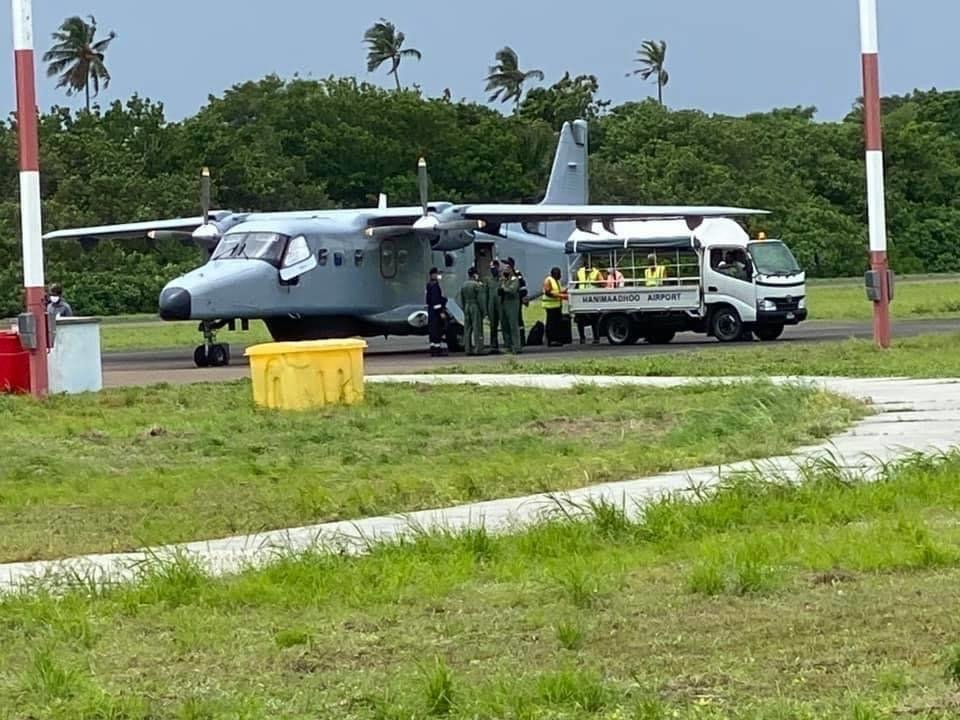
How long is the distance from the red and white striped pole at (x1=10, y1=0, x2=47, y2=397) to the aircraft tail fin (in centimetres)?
2377

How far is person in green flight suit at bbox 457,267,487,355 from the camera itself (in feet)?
113

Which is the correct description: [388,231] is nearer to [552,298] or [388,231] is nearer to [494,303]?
[552,298]

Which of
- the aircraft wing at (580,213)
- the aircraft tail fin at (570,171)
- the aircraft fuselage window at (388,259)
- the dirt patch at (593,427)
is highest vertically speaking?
the aircraft tail fin at (570,171)

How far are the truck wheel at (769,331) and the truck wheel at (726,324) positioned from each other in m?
0.48

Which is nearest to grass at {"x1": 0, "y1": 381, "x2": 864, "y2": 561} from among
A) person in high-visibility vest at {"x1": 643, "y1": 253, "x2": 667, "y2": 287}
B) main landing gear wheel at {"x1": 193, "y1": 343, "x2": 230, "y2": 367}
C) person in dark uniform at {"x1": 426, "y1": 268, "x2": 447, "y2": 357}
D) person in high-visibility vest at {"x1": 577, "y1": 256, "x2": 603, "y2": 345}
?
main landing gear wheel at {"x1": 193, "y1": 343, "x2": 230, "y2": 367}

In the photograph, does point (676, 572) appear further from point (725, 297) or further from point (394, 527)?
point (725, 297)

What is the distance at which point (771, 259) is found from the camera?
120ft

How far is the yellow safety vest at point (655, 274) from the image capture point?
37.0 m

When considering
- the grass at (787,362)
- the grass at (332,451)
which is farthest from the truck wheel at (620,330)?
the grass at (332,451)

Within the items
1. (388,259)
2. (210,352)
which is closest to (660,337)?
(388,259)

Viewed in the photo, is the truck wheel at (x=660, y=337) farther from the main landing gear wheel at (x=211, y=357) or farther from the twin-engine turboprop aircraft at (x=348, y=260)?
the main landing gear wheel at (x=211, y=357)

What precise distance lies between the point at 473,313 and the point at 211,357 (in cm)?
493

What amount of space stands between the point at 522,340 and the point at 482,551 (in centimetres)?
2546


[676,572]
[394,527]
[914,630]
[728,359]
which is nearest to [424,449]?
[394,527]
